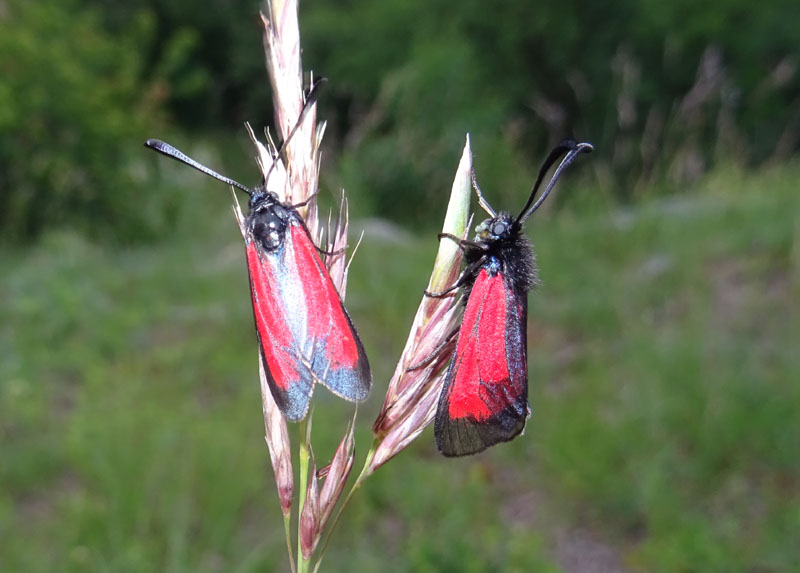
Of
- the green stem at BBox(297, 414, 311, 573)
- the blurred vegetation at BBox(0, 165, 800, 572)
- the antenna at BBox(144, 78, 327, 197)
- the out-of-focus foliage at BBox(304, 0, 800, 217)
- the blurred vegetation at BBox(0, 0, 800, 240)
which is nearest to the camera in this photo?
the green stem at BBox(297, 414, 311, 573)

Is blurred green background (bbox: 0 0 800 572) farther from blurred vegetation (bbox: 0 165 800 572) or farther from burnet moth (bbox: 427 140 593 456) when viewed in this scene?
burnet moth (bbox: 427 140 593 456)

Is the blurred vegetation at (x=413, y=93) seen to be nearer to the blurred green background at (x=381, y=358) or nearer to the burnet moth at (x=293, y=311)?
the blurred green background at (x=381, y=358)

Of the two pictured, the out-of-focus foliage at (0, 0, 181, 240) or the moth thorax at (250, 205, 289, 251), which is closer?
the moth thorax at (250, 205, 289, 251)

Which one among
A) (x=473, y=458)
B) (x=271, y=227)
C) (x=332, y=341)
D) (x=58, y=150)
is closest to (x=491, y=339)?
(x=332, y=341)

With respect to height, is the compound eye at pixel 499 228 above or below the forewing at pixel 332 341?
above

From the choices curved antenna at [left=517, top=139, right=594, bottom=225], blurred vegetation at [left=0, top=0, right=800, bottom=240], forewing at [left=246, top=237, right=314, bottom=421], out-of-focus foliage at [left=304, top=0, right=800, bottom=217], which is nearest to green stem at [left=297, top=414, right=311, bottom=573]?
forewing at [left=246, top=237, right=314, bottom=421]

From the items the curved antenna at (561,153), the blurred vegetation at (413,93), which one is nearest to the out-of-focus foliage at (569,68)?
the blurred vegetation at (413,93)
